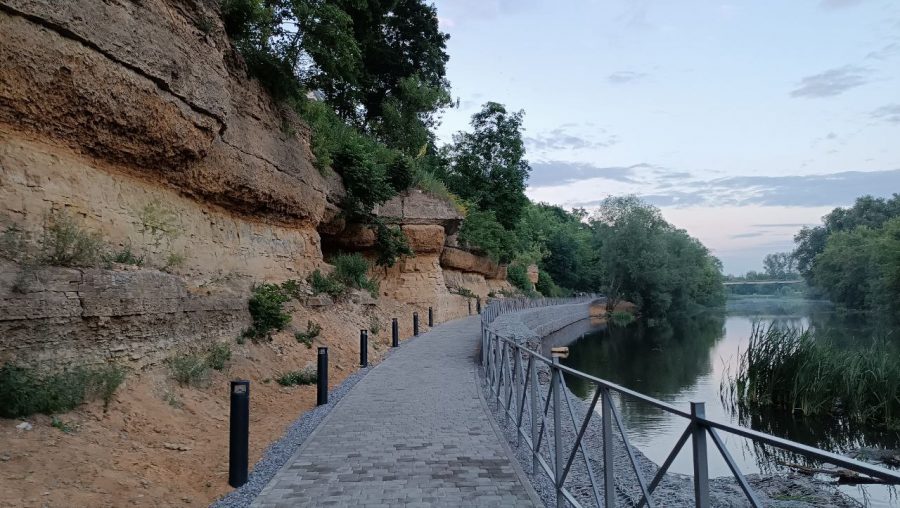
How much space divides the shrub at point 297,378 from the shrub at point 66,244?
4109 millimetres

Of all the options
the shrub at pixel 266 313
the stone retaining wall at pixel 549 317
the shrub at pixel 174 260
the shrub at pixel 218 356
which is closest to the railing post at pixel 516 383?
the shrub at pixel 218 356

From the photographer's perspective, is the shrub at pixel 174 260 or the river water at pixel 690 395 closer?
the shrub at pixel 174 260

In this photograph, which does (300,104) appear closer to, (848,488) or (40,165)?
(40,165)

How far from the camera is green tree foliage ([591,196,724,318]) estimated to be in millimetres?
57094

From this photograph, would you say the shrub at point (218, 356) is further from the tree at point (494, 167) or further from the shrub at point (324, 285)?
the tree at point (494, 167)

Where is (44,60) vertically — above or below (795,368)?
above

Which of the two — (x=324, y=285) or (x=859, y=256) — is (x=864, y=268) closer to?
(x=859, y=256)

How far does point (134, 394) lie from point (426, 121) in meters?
26.2

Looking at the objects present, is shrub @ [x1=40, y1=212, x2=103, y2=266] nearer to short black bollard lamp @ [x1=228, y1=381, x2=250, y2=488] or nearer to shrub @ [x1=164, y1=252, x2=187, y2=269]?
shrub @ [x1=164, y1=252, x2=187, y2=269]

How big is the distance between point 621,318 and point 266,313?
5038cm

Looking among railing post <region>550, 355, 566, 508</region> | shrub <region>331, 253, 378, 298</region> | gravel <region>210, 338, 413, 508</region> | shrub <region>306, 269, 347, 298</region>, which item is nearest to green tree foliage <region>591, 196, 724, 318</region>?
shrub <region>331, 253, 378, 298</region>

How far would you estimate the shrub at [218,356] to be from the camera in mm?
8781

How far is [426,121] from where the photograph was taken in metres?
31.0

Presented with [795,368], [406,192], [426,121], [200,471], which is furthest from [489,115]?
[200,471]
